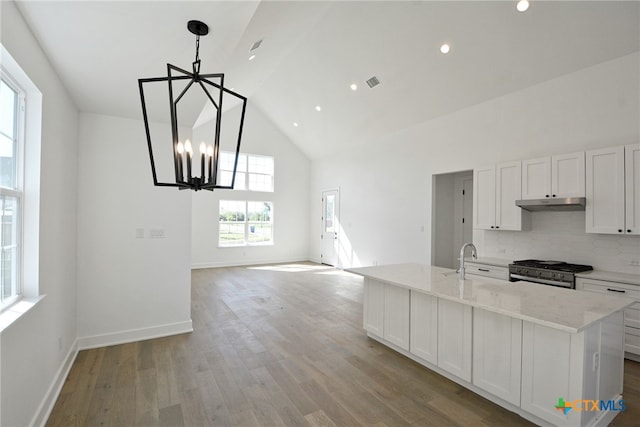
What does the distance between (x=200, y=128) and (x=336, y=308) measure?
5.96m

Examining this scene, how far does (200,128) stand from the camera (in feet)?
26.2

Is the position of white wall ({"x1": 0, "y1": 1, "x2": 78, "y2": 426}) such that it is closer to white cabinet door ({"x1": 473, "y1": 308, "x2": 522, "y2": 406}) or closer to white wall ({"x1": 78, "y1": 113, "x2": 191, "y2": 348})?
white wall ({"x1": 78, "y1": 113, "x2": 191, "y2": 348})

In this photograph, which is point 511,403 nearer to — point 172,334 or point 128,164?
point 172,334

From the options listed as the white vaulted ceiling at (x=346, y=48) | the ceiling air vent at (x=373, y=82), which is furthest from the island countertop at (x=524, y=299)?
the ceiling air vent at (x=373, y=82)

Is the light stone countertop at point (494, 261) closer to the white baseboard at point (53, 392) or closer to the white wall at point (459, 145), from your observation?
the white wall at point (459, 145)

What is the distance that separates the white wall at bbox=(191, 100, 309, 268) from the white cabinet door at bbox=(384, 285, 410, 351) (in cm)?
622

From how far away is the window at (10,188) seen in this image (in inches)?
73.8

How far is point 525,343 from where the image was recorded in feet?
6.84

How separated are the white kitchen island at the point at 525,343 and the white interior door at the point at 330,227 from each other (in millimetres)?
5638

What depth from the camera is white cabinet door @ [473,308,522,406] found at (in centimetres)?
213

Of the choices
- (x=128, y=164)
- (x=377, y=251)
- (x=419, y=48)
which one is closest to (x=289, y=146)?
(x=377, y=251)

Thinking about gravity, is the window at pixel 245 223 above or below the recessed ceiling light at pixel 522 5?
below

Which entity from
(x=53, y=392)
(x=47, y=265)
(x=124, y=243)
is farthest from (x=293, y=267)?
(x=47, y=265)

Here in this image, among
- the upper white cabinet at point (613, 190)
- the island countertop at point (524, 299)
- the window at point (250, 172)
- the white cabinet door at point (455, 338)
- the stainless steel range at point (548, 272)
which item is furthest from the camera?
the window at point (250, 172)
